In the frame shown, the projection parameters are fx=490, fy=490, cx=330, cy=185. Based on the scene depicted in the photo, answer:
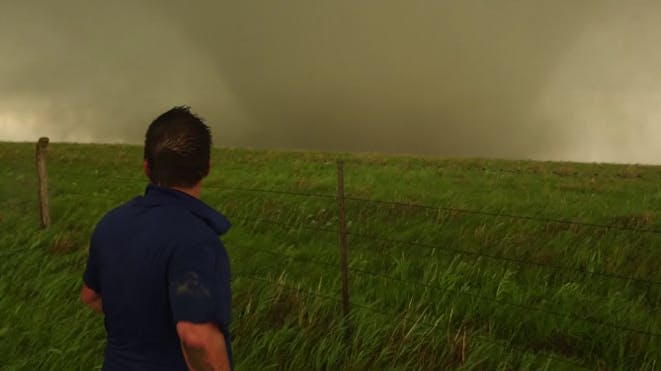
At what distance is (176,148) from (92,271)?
0.66m

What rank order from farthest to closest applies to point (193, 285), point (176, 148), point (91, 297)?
point (91, 297) < point (176, 148) < point (193, 285)

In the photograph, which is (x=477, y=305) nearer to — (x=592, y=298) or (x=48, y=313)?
(x=592, y=298)

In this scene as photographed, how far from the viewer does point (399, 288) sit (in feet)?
17.5

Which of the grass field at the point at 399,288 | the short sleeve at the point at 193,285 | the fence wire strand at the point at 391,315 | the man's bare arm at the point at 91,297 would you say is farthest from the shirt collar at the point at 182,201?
the fence wire strand at the point at 391,315

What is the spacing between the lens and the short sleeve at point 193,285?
1.51 meters

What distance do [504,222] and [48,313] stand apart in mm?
6962

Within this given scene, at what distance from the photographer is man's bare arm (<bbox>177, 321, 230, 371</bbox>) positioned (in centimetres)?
153

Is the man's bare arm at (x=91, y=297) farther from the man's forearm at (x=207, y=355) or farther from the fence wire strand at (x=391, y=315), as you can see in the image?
the fence wire strand at (x=391, y=315)

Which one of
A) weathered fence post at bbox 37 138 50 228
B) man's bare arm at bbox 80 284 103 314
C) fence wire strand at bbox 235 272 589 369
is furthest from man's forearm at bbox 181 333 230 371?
weathered fence post at bbox 37 138 50 228

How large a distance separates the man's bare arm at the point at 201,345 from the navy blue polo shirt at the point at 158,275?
0.09 ft

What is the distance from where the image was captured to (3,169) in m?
17.3

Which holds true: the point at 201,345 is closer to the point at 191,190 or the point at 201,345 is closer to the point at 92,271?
the point at 191,190

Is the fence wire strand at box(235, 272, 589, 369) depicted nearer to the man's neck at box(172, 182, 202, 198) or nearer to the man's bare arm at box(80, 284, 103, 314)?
the man's bare arm at box(80, 284, 103, 314)

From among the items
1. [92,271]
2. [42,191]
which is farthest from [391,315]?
[42,191]
